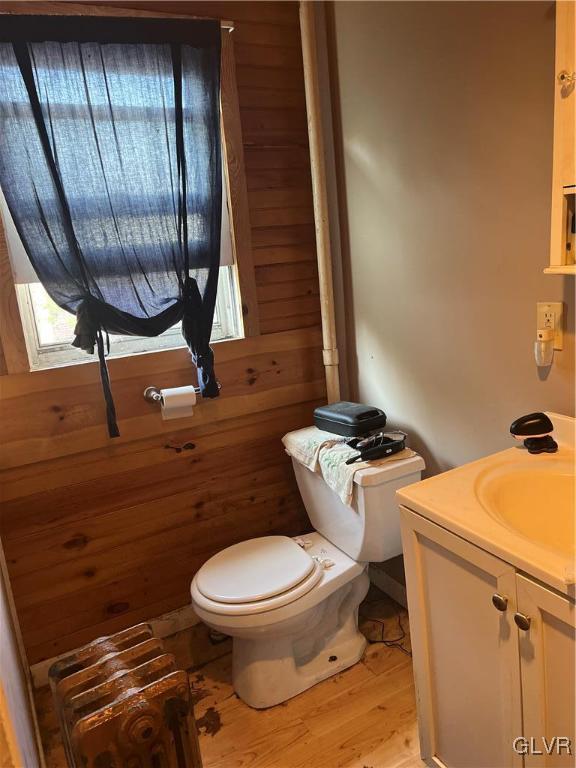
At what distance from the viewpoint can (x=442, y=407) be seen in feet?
6.34

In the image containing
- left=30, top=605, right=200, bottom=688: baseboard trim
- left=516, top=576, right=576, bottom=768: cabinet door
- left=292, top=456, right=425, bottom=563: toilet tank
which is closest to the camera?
left=516, top=576, right=576, bottom=768: cabinet door

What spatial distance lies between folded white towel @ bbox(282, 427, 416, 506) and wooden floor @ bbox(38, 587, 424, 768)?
63 cm

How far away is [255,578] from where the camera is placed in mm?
1874

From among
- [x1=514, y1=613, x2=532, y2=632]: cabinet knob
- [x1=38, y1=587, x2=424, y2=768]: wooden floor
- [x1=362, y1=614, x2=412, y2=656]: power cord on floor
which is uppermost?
[x1=514, y1=613, x2=532, y2=632]: cabinet knob

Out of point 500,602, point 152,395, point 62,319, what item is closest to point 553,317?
point 500,602

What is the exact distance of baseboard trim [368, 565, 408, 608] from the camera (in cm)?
230

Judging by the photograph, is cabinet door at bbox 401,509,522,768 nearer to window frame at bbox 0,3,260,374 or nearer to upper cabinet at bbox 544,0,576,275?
upper cabinet at bbox 544,0,576,275

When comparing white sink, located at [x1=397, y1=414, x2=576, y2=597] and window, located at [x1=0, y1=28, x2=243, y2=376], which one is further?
window, located at [x1=0, y1=28, x2=243, y2=376]

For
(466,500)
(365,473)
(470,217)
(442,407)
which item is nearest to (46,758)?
(365,473)

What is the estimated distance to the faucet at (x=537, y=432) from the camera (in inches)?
59.1

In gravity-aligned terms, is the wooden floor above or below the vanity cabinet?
below

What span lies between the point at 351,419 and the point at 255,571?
61cm

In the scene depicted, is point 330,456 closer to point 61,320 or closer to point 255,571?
point 255,571

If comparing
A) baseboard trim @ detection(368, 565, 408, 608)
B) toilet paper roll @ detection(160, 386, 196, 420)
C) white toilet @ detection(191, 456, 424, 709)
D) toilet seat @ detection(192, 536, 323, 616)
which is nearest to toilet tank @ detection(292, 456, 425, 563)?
white toilet @ detection(191, 456, 424, 709)
